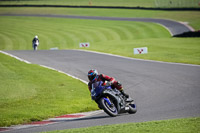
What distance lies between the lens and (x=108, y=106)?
457 inches

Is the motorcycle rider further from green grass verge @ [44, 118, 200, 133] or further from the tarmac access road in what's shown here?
the tarmac access road

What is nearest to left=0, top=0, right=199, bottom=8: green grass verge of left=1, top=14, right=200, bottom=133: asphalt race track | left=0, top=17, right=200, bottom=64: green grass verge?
left=0, top=17, right=200, bottom=64: green grass verge

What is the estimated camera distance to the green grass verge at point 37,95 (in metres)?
12.6

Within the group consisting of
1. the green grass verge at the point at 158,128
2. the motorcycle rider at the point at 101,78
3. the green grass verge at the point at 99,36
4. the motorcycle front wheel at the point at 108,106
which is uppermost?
the green grass verge at the point at 99,36

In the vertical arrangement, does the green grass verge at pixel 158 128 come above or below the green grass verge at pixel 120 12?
below

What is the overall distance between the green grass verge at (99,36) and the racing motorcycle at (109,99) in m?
15.4

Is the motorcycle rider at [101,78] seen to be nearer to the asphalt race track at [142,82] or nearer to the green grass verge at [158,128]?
the asphalt race track at [142,82]

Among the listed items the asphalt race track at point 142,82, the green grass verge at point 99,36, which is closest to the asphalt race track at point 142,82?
the asphalt race track at point 142,82

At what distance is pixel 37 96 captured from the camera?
1502cm

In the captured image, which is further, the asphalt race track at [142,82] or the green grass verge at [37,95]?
the green grass verge at [37,95]

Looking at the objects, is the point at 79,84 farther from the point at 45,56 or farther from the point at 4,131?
the point at 45,56

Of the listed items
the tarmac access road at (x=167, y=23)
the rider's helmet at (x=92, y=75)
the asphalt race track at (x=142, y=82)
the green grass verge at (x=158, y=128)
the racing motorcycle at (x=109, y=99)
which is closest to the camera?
the green grass verge at (x=158, y=128)

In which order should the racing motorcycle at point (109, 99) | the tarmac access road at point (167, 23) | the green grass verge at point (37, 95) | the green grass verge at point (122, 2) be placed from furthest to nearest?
the green grass verge at point (122, 2) → the tarmac access road at point (167, 23) → the green grass verge at point (37, 95) → the racing motorcycle at point (109, 99)

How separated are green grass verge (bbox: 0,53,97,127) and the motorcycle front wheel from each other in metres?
2.05
